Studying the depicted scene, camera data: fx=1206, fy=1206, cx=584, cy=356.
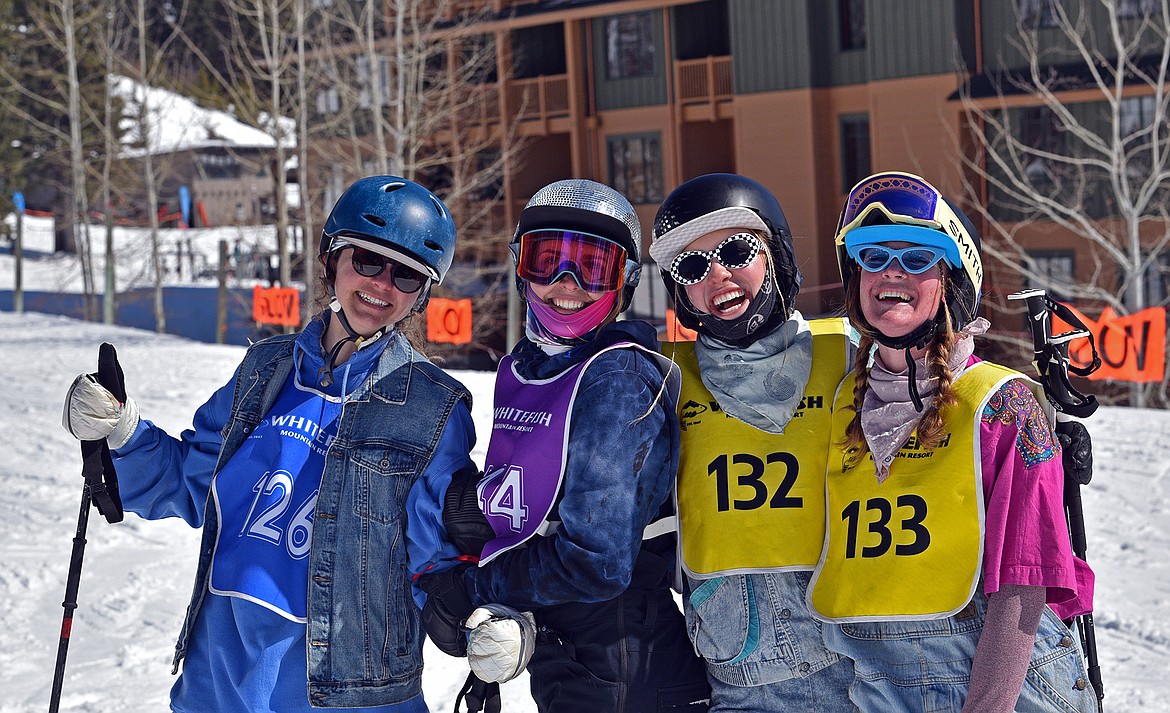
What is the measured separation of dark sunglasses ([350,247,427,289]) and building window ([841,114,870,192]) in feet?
62.7

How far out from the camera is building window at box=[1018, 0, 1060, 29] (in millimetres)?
19000

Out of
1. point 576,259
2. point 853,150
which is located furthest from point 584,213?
point 853,150

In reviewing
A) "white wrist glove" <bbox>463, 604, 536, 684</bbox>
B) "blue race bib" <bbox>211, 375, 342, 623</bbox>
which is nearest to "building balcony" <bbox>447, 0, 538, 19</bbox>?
"blue race bib" <bbox>211, 375, 342, 623</bbox>

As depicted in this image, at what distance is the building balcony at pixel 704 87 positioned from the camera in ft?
73.9

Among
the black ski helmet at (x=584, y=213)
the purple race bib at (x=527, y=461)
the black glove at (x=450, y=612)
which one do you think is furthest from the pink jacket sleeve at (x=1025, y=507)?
the black glove at (x=450, y=612)

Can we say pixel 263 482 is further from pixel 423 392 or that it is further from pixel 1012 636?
pixel 1012 636

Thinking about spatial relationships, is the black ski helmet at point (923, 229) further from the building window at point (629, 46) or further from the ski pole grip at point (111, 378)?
the building window at point (629, 46)

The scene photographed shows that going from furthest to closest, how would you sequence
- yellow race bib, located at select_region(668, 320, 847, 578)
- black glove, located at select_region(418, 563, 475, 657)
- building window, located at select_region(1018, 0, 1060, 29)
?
building window, located at select_region(1018, 0, 1060, 29)
black glove, located at select_region(418, 563, 475, 657)
yellow race bib, located at select_region(668, 320, 847, 578)

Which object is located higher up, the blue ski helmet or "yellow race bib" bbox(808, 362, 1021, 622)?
the blue ski helmet

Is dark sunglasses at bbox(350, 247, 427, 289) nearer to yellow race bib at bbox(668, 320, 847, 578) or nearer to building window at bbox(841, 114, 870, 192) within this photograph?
yellow race bib at bbox(668, 320, 847, 578)

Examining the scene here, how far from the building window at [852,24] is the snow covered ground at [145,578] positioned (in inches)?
497

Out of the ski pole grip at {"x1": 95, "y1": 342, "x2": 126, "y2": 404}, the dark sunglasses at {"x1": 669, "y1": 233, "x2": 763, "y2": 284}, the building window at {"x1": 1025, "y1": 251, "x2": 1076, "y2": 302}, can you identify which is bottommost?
the ski pole grip at {"x1": 95, "y1": 342, "x2": 126, "y2": 404}

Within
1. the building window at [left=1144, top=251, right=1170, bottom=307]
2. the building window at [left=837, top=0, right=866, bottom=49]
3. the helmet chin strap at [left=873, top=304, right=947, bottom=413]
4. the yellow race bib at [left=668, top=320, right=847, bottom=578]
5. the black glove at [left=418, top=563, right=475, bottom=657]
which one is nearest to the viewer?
the helmet chin strap at [left=873, top=304, right=947, bottom=413]

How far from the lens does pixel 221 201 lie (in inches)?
1945
